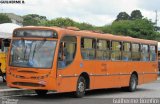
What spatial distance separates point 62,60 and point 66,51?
1.56ft

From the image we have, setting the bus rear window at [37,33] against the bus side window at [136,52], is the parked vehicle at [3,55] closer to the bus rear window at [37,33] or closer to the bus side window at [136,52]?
the bus rear window at [37,33]

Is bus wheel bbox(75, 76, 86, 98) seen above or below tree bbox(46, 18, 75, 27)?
below

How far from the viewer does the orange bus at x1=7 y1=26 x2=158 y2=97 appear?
18516 millimetres

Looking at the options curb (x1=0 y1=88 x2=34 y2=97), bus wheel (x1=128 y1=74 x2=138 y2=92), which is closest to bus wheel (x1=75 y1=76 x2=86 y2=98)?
curb (x1=0 y1=88 x2=34 y2=97)

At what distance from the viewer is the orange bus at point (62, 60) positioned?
18.5 metres

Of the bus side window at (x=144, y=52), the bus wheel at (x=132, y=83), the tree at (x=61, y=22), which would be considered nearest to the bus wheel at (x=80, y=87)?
the bus wheel at (x=132, y=83)

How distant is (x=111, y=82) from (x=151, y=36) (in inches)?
2656

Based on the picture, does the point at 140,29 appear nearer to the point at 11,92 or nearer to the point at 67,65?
the point at 11,92

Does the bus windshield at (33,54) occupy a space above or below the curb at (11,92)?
above

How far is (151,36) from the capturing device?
89688 millimetres

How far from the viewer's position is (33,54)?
1875 centimetres

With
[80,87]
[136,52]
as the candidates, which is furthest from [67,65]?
[136,52]

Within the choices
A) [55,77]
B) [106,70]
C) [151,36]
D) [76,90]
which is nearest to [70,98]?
[76,90]

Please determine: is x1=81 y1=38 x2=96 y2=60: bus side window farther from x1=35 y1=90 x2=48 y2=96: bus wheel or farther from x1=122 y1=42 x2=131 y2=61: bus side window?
x1=122 y1=42 x2=131 y2=61: bus side window
